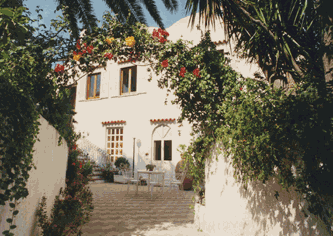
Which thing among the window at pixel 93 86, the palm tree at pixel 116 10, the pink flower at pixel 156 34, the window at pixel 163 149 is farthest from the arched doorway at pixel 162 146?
the pink flower at pixel 156 34

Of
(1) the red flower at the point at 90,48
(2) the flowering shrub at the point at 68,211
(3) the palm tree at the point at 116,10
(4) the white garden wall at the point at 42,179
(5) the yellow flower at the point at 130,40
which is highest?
(3) the palm tree at the point at 116,10

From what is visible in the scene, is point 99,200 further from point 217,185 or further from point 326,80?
point 326,80

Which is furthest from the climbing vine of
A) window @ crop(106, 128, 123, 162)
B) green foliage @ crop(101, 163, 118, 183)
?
window @ crop(106, 128, 123, 162)

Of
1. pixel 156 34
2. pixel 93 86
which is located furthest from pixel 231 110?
pixel 93 86

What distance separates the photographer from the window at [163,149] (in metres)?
11.5

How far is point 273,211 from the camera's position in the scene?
3129 mm

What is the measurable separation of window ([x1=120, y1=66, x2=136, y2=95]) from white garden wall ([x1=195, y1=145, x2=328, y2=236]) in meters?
9.49

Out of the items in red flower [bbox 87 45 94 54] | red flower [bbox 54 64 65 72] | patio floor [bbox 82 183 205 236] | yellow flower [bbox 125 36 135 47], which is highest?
yellow flower [bbox 125 36 135 47]

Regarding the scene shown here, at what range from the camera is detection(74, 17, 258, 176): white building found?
448 inches

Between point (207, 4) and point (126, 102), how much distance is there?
965cm

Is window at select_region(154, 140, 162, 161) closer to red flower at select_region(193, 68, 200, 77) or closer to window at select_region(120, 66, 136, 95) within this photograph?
window at select_region(120, 66, 136, 95)

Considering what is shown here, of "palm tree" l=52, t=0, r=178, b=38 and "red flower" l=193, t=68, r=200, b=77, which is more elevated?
"palm tree" l=52, t=0, r=178, b=38

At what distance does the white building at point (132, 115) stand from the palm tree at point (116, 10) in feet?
20.6

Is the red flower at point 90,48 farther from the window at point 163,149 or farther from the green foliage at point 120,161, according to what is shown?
the green foliage at point 120,161
